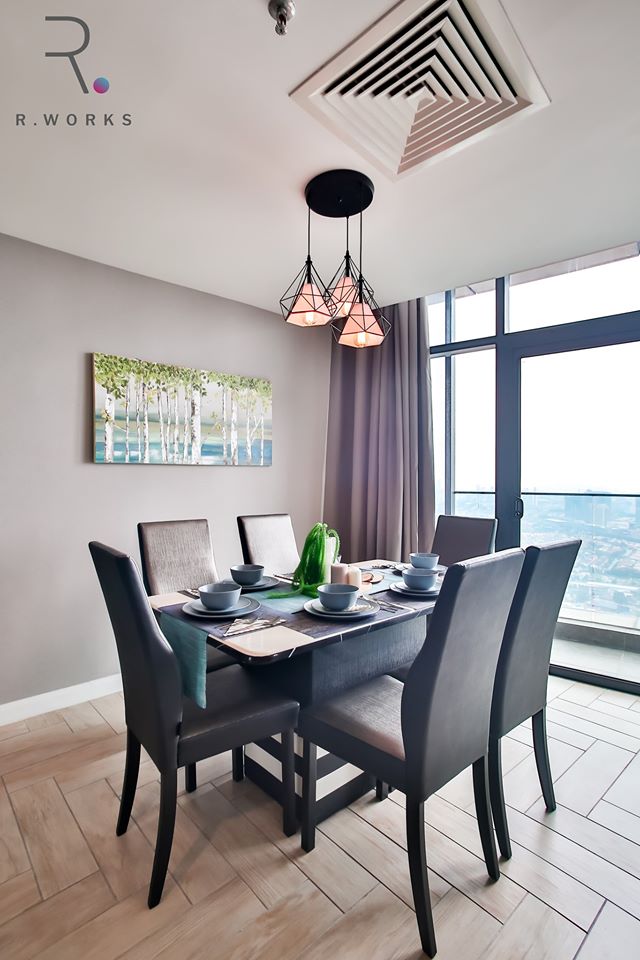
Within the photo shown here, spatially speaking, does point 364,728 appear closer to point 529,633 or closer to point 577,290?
point 529,633

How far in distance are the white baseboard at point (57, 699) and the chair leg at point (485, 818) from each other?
2.25 m

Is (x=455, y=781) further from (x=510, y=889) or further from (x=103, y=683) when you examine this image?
(x=103, y=683)

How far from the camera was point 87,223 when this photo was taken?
8.09ft

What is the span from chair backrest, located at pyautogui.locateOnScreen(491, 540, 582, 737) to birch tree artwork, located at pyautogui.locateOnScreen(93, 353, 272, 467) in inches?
91.2

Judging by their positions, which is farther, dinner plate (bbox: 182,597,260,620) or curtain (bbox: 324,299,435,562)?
curtain (bbox: 324,299,435,562)

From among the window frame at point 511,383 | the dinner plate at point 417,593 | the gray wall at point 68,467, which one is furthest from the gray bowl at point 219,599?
the window frame at point 511,383

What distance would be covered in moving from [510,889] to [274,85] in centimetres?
260

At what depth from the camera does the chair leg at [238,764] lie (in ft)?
6.89

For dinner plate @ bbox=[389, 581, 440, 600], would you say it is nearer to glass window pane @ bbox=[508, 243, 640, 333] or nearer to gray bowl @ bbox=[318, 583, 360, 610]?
gray bowl @ bbox=[318, 583, 360, 610]

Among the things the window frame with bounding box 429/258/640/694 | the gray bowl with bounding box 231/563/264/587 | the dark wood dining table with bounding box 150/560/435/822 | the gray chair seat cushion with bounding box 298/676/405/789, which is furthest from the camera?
the window frame with bounding box 429/258/640/694

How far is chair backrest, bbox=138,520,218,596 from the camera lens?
8.21 feet

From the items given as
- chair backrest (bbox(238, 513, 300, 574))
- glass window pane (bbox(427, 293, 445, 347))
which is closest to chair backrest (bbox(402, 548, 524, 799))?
chair backrest (bbox(238, 513, 300, 574))

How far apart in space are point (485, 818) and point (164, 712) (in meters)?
1.04

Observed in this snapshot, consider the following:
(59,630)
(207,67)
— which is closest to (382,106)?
(207,67)
